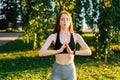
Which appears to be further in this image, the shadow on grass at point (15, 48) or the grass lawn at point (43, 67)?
the shadow on grass at point (15, 48)

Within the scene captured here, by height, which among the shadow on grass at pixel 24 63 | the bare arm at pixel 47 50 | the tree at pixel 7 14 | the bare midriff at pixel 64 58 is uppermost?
the bare arm at pixel 47 50

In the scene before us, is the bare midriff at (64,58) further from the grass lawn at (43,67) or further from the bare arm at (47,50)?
the grass lawn at (43,67)

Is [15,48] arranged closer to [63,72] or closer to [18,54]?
[18,54]

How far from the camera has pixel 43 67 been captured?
12.1m

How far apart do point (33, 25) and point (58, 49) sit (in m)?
8.97

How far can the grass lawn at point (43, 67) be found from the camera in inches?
431

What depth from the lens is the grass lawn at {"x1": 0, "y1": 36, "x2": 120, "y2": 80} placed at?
35.9 ft

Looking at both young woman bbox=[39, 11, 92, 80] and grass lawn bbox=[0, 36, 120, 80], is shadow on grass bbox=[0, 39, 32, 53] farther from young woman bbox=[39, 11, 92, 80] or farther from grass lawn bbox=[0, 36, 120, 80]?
young woman bbox=[39, 11, 92, 80]

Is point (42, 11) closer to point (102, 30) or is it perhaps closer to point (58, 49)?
point (102, 30)

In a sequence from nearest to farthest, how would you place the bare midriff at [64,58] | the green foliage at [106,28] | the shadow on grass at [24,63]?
the bare midriff at [64,58]
the shadow on grass at [24,63]
the green foliage at [106,28]

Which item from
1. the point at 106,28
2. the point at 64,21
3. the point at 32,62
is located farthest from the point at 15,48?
the point at 64,21

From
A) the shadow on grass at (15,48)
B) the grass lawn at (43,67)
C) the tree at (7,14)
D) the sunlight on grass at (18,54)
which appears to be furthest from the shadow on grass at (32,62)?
the tree at (7,14)

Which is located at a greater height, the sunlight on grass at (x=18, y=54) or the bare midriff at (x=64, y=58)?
the bare midriff at (x=64, y=58)

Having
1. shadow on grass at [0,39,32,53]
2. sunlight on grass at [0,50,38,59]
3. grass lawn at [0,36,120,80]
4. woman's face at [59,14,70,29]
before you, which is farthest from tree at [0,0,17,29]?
woman's face at [59,14,70,29]
